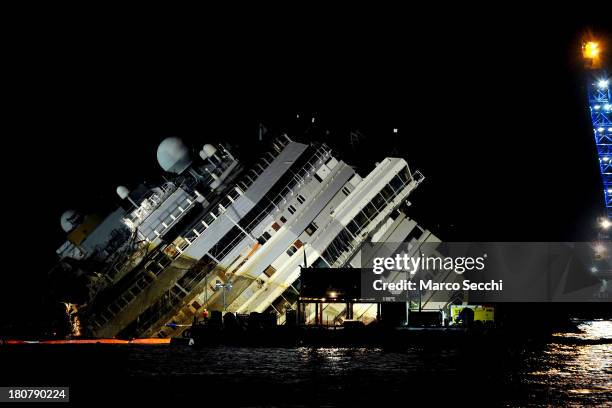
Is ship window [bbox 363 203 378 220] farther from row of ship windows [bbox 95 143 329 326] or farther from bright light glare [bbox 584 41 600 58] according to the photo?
bright light glare [bbox 584 41 600 58]

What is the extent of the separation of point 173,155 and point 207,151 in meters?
4.70

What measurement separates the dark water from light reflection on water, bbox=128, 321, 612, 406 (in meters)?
0.03

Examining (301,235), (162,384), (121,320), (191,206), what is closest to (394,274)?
(301,235)

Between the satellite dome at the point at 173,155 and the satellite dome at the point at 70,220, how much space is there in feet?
47.9

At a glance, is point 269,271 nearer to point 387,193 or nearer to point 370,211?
point 370,211

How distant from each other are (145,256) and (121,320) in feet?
12.8

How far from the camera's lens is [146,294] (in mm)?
42156

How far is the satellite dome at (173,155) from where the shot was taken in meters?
53.8

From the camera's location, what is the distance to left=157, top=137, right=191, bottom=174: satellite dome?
5381 cm

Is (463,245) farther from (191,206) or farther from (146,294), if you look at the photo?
(146,294)

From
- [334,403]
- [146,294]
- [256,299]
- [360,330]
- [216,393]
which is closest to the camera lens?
[334,403]

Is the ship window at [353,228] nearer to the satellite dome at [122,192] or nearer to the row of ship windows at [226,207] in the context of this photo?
the row of ship windows at [226,207]

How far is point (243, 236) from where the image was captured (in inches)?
1758

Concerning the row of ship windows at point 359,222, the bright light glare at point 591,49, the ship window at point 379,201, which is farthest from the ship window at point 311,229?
the bright light glare at point 591,49
